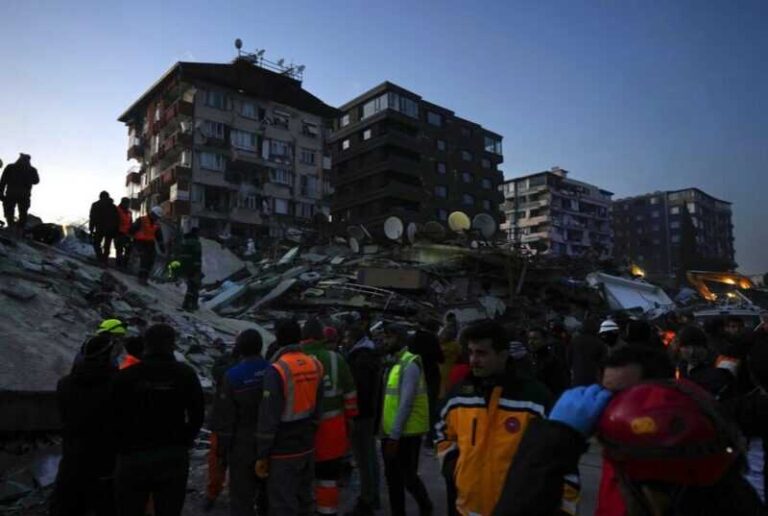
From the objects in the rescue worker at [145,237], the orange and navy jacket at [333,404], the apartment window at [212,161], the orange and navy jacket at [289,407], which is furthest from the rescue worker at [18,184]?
the apartment window at [212,161]

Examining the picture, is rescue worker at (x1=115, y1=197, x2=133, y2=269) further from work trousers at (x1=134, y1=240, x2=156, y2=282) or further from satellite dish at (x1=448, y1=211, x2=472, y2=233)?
satellite dish at (x1=448, y1=211, x2=472, y2=233)

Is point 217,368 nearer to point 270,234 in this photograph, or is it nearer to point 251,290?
point 251,290

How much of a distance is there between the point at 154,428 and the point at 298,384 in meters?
1.13

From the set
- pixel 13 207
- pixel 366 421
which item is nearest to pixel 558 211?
pixel 13 207

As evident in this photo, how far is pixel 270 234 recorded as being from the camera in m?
50.8

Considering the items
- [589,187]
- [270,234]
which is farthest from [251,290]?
[589,187]

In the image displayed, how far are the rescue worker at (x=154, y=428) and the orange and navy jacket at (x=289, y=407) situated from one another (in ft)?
1.87

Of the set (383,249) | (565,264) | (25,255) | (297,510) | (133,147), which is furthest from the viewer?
(133,147)

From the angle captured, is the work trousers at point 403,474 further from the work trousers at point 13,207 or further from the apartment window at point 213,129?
the apartment window at point 213,129

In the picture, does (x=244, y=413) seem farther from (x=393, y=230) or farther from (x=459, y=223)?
(x=459, y=223)

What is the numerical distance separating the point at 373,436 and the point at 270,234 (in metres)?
46.1

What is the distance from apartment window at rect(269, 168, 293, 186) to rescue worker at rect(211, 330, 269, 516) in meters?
48.1

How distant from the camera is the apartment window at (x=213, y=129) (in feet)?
157

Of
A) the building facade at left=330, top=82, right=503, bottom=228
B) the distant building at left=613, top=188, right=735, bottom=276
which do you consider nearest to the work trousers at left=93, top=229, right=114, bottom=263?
the building facade at left=330, top=82, right=503, bottom=228
